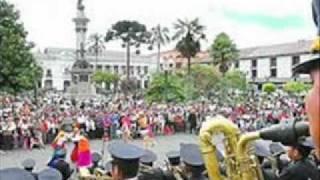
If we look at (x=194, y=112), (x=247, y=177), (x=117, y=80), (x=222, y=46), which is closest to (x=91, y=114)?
(x=194, y=112)

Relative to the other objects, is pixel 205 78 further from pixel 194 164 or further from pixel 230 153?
pixel 230 153

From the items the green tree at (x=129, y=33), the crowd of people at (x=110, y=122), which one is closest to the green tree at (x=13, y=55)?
the crowd of people at (x=110, y=122)

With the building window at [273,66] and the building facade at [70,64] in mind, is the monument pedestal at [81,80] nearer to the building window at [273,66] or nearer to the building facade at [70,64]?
the building window at [273,66]

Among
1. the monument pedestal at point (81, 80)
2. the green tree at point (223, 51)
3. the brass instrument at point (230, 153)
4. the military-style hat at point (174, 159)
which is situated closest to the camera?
the brass instrument at point (230, 153)

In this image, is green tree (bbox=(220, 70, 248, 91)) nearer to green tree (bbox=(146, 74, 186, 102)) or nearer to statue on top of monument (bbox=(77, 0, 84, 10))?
statue on top of monument (bbox=(77, 0, 84, 10))

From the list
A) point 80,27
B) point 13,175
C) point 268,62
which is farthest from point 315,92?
point 268,62

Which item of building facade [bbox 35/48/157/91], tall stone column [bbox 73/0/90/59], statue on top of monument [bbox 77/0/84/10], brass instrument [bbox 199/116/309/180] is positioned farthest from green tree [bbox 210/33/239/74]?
brass instrument [bbox 199/116/309/180]

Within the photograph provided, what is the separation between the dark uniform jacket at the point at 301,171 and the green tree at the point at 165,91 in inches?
1359

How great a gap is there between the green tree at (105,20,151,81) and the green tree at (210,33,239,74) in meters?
15.1

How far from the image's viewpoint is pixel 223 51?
74500mm

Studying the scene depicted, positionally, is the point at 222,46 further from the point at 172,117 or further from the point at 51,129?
the point at 51,129

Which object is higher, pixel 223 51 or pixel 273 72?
pixel 223 51

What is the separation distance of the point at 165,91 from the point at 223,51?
34.7 metres

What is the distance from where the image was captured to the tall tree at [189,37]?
71.4 m
